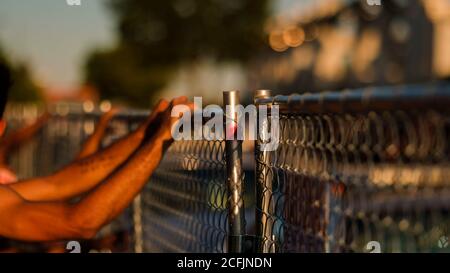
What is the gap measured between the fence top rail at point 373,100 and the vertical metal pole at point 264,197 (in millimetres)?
304

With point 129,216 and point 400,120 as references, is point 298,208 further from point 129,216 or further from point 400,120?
point 129,216

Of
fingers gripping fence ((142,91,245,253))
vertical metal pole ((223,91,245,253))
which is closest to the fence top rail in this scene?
vertical metal pole ((223,91,245,253))

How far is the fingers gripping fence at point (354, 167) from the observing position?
238 cm

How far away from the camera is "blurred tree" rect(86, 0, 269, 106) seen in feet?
214

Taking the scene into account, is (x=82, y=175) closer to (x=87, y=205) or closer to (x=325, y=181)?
(x=87, y=205)

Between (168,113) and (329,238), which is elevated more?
(168,113)

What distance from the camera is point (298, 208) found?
3.85m

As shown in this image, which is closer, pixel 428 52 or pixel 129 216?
pixel 129 216

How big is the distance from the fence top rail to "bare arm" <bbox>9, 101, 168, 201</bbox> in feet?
3.73

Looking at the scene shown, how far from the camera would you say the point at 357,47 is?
188 feet

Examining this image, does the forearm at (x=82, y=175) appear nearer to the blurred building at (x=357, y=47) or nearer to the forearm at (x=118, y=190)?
the forearm at (x=118, y=190)
